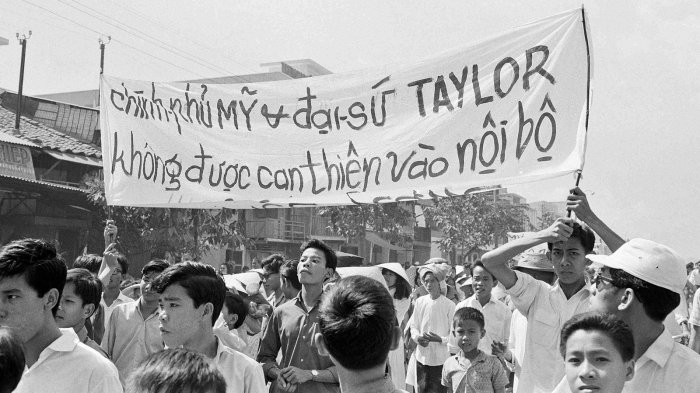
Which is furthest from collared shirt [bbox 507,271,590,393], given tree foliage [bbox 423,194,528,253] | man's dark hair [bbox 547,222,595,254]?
tree foliage [bbox 423,194,528,253]

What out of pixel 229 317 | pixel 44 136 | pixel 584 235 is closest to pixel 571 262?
pixel 584 235

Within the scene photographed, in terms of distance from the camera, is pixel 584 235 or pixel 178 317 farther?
pixel 584 235

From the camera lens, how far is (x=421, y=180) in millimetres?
5102

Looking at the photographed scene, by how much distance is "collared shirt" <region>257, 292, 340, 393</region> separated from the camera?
4293mm

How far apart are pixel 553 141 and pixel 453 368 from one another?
2550 mm

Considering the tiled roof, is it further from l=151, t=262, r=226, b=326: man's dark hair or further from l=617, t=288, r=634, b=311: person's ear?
l=617, t=288, r=634, b=311: person's ear

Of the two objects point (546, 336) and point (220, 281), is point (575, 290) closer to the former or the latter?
point (546, 336)

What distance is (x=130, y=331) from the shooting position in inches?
190

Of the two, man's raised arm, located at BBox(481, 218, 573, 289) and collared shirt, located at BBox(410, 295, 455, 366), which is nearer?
man's raised arm, located at BBox(481, 218, 573, 289)

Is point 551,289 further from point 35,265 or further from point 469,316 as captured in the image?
point 35,265

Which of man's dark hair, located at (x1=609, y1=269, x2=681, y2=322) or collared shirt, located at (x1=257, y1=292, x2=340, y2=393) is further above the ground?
man's dark hair, located at (x1=609, y1=269, x2=681, y2=322)

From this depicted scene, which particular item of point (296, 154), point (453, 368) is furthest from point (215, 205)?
point (453, 368)

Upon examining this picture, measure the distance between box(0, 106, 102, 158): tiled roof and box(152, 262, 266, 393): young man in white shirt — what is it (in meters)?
21.9

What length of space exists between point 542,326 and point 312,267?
155cm
